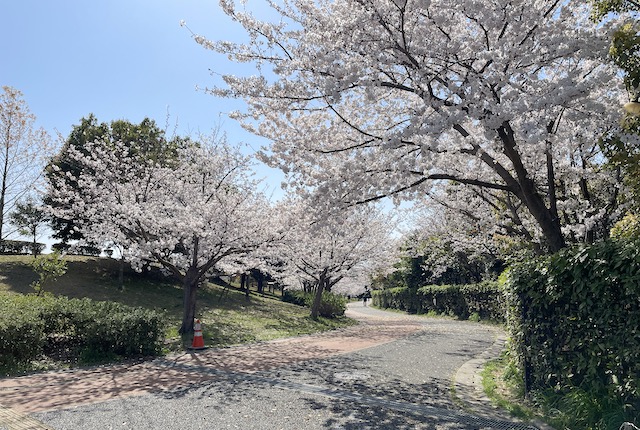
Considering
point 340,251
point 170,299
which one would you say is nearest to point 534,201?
point 340,251

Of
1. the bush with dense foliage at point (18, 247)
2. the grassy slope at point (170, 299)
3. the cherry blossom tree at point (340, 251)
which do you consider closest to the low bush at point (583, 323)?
the grassy slope at point (170, 299)

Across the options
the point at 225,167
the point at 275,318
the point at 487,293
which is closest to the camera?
the point at 225,167

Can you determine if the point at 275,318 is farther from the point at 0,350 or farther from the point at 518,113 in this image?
the point at 518,113

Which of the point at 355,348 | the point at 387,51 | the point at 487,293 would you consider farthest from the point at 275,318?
the point at 387,51

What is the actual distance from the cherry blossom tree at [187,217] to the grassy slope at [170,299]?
98.0 inches

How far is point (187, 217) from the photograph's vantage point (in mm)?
12945

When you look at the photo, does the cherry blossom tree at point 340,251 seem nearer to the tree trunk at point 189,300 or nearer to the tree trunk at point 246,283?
the tree trunk at point 246,283

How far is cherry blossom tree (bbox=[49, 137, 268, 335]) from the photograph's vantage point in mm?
12781

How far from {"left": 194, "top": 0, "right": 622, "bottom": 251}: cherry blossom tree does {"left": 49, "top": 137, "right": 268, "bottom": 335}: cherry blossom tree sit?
4.97 meters

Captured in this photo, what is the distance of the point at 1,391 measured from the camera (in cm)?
675

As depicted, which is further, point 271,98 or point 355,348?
point 355,348

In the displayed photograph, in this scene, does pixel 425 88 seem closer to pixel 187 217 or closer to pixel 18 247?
pixel 187 217

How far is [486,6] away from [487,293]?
20.1m

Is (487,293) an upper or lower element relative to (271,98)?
lower
